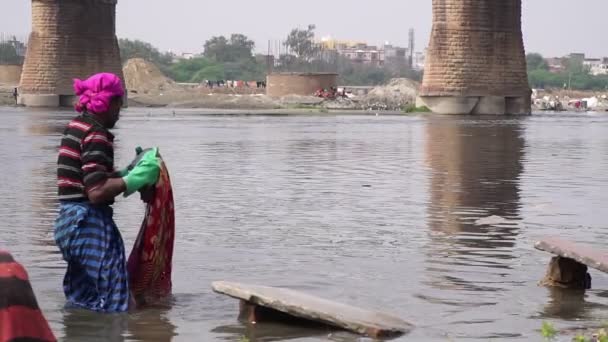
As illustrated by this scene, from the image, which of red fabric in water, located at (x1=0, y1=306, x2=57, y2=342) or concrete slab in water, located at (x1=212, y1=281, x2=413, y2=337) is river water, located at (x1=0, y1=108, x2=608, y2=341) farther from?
red fabric in water, located at (x1=0, y1=306, x2=57, y2=342)

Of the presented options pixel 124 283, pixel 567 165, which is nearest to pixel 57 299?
pixel 124 283

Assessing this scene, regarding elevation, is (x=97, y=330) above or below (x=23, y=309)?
below

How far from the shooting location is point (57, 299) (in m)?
7.80

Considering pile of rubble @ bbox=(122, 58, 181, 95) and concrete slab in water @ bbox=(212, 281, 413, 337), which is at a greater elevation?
concrete slab in water @ bbox=(212, 281, 413, 337)

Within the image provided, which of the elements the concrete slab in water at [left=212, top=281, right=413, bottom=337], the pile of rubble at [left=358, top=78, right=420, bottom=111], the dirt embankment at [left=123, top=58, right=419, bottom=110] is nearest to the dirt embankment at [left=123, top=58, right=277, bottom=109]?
the dirt embankment at [left=123, top=58, right=419, bottom=110]

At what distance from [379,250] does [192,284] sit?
2.03m

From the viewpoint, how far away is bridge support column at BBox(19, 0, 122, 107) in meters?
52.4

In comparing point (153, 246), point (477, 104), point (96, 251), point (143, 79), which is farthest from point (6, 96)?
point (96, 251)

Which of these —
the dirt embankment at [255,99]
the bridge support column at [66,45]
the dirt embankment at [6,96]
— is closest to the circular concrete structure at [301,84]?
the dirt embankment at [255,99]

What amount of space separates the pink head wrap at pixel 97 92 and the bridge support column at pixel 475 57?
39.8 metres

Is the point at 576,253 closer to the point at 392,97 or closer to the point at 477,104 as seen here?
the point at 477,104

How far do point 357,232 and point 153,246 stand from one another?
12.9 feet

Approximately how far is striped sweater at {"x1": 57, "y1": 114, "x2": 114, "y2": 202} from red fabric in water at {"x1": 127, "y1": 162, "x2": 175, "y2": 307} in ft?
1.13

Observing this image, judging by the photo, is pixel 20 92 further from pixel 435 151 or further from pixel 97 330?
pixel 97 330
